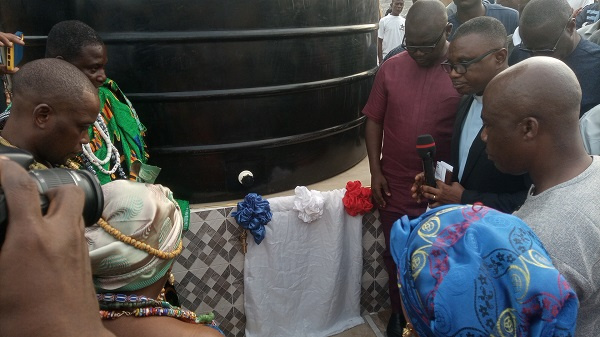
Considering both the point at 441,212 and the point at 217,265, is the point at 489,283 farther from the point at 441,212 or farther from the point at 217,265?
the point at 217,265

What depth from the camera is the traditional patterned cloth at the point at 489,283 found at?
763mm

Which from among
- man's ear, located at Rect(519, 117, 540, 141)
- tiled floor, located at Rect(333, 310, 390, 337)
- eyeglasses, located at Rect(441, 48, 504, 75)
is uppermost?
man's ear, located at Rect(519, 117, 540, 141)

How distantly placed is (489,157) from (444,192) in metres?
0.68

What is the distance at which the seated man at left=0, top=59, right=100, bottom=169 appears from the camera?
1.42 metres

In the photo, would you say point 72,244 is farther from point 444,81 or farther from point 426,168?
point 444,81

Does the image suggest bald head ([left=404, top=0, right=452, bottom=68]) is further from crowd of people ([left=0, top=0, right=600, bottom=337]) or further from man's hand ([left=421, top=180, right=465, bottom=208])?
man's hand ([left=421, top=180, right=465, bottom=208])

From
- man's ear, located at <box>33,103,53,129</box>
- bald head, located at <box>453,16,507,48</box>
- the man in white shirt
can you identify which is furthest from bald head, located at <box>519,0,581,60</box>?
the man in white shirt

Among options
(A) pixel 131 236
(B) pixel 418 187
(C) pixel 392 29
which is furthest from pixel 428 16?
(C) pixel 392 29

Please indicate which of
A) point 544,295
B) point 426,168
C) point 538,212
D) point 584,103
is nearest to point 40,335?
point 544,295

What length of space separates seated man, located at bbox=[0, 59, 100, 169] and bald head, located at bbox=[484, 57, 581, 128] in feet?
4.13

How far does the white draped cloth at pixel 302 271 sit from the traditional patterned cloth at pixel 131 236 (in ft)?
5.22

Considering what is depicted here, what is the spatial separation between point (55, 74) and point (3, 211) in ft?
3.35

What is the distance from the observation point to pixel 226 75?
252 cm

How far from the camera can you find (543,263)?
2.58 feet
